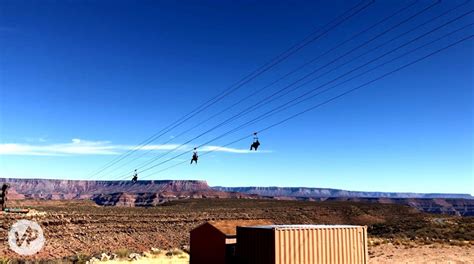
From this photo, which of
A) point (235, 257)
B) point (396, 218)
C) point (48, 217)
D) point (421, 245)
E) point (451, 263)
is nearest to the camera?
point (235, 257)

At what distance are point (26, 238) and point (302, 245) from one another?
3766cm

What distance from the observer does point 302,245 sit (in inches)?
798

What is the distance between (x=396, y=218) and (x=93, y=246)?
6341 centimetres

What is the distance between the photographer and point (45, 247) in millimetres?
45938

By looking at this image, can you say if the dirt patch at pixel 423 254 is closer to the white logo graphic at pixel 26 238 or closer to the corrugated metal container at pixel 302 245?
the corrugated metal container at pixel 302 245

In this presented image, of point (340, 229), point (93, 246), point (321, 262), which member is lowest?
point (93, 246)

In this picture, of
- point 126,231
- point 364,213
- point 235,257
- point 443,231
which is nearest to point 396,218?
point 364,213

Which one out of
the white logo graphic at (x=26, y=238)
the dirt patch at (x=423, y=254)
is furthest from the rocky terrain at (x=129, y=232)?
the dirt patch at (x=423, y=254)

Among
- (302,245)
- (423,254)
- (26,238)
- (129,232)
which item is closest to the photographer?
(302,245)

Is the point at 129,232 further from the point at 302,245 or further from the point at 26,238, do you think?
the point at 302,245

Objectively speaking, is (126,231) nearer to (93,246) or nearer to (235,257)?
(93,246)

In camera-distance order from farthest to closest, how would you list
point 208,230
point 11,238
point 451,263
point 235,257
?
point 11,238, point 451,263, point 208,230, point 235,257

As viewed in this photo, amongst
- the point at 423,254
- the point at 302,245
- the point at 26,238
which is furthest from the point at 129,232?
the point at 302,245

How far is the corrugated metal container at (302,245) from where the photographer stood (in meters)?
19.9
